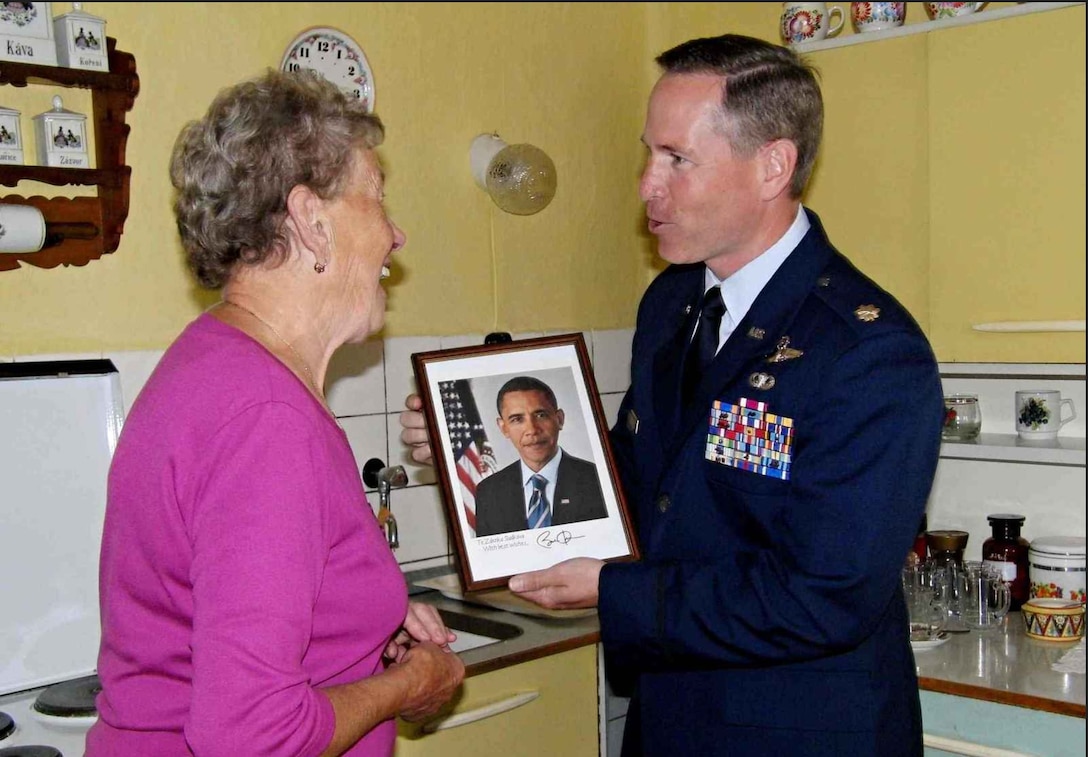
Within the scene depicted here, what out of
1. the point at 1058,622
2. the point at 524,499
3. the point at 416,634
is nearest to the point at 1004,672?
the point at 1058,622

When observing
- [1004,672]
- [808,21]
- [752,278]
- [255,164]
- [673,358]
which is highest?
[808,21]

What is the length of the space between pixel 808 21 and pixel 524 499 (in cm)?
139

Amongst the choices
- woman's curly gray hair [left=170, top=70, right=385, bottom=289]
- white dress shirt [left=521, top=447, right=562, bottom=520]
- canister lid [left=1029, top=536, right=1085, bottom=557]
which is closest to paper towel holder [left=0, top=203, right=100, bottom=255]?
woman's curly gray hair [left=170, top=70, right=385, bottom=289]

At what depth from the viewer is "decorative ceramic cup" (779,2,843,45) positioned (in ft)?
8.17

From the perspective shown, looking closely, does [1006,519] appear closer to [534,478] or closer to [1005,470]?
[1005,470]

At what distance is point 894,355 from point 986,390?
1314 millimetres

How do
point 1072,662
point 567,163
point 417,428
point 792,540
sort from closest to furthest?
point 792,540, point 417,428, point 1072,662, point 567,163

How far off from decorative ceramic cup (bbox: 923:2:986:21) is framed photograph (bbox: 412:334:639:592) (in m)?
1.16

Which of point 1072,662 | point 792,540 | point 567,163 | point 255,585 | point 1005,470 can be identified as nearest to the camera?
point 255,585

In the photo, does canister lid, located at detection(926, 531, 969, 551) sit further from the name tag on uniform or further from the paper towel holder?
the paper towel holder

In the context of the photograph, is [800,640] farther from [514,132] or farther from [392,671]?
[514,132]

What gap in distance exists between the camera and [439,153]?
2.48 m

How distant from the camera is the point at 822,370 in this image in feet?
4.57

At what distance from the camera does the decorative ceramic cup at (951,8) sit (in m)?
2.29
